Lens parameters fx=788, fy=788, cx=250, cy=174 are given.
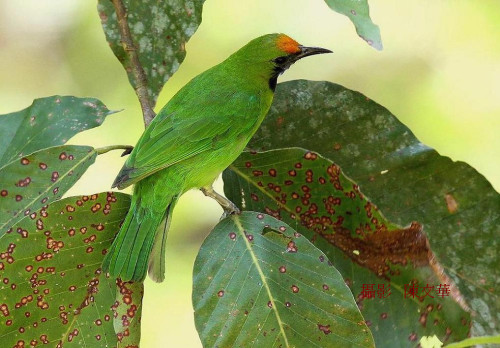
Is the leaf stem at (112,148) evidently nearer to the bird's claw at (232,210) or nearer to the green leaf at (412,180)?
the bird's claw at (232,210)

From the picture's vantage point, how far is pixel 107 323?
2.31m

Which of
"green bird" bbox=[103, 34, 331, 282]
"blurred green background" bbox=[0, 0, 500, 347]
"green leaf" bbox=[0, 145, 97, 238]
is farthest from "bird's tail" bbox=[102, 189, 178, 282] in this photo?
"blurred green background" bbox=[0, 0, 500, 347]

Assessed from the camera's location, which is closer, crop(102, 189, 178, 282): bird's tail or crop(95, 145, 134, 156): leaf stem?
crop(102, 189, 178, 282): bird's tail

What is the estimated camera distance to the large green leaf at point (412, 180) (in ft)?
8.46

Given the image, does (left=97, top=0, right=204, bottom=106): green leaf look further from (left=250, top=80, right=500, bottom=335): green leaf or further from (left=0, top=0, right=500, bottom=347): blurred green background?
(left=0, top=0, right=500, bottom=347): blurred green background

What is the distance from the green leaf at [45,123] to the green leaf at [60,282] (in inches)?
14.2

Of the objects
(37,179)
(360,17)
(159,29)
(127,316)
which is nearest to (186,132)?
(159,29)

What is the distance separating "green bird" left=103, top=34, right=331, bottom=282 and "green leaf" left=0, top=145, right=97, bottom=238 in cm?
14

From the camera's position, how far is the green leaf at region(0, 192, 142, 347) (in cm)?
221

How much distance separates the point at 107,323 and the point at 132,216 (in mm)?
350

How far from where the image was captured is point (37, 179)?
7.86 ft

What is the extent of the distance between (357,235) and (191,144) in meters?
0.74

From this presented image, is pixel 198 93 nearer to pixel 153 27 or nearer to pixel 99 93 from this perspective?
pixel 153 27

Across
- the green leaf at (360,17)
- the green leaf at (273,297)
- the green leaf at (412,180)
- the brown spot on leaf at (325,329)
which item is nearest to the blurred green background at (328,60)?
the green leaf at (412,180)
